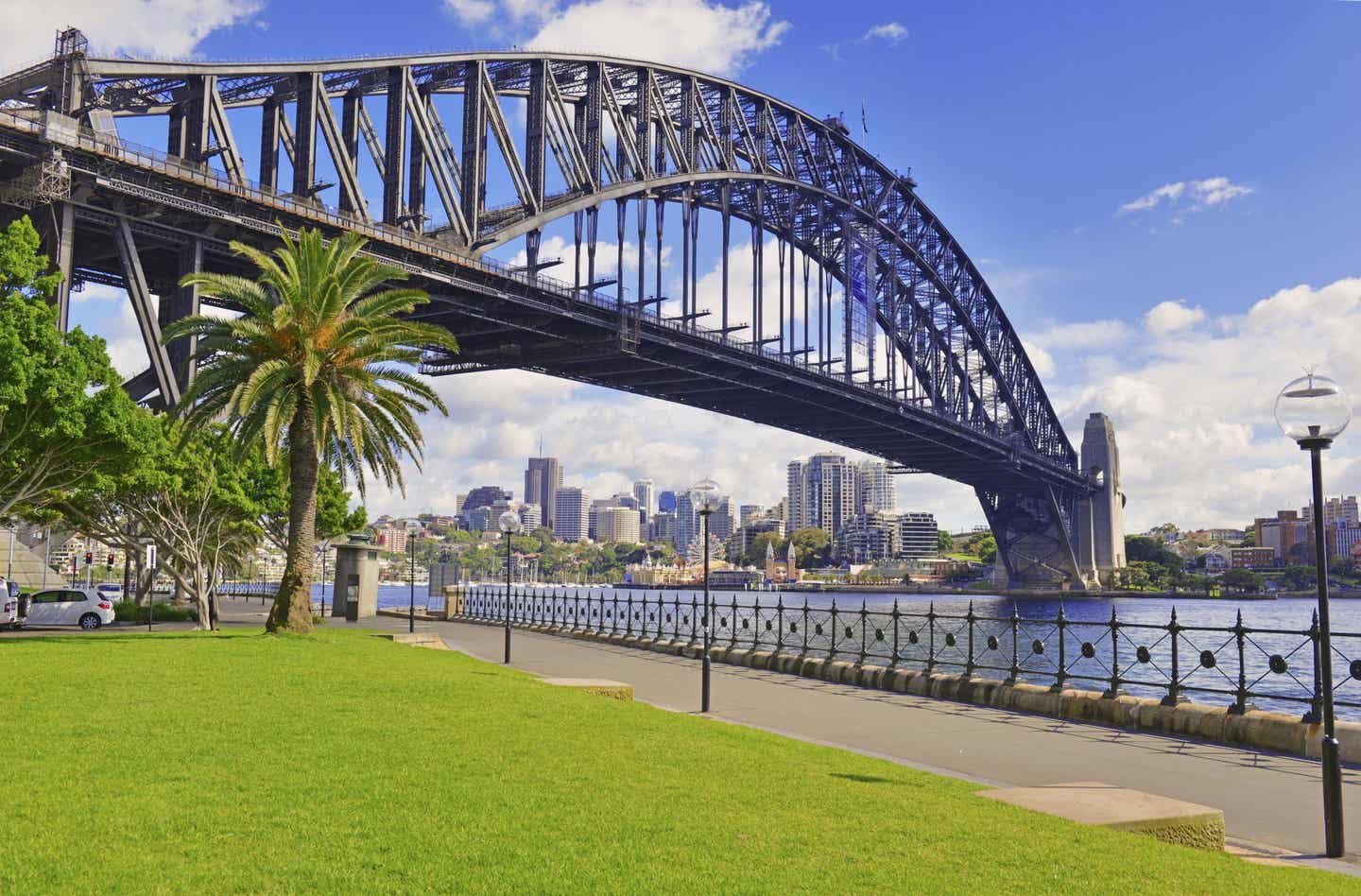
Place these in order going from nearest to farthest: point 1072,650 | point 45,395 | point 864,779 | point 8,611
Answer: point 864,779 → point 45,395 → point 8,611 → point 1072,650

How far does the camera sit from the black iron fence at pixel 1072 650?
56.2 feet

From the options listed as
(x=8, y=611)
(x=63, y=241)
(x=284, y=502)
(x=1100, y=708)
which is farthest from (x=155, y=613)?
(x=1100, y=708)

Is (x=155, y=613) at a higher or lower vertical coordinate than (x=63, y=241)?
lower

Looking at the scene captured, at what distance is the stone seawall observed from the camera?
14.5 meters

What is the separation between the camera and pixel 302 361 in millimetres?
25703

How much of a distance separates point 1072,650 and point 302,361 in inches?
1719

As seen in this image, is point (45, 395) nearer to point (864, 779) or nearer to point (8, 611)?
point (8, 611)

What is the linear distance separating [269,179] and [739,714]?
36.6 metres

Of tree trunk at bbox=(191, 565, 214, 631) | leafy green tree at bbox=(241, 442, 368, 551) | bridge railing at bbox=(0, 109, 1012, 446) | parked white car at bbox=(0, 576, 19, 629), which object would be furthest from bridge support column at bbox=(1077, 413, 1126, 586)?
parked white car at bbox=(0, 576, 19, 629)

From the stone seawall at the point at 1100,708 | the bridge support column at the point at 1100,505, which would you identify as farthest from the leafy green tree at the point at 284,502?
the bridge support column at the point at 1100,505

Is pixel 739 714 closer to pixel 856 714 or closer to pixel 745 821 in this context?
pixel 856 714

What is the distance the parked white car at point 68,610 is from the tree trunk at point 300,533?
15131 mm

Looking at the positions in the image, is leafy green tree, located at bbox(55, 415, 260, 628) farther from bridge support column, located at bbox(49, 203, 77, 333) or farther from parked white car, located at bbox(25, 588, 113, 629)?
bridge support column, located at bbox(49, 203, 77, 333)

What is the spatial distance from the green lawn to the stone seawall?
20.2ft
